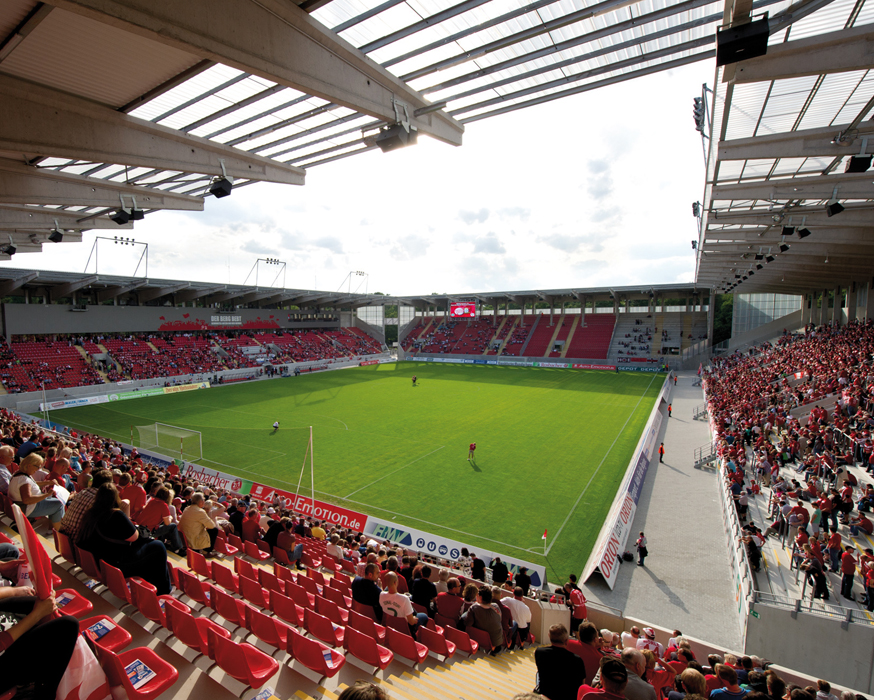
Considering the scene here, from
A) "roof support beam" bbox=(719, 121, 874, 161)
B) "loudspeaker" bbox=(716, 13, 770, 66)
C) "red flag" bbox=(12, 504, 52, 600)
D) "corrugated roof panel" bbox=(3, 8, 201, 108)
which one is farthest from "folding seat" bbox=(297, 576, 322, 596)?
"roof support beam" bbox=(719, 121, 874, 161)

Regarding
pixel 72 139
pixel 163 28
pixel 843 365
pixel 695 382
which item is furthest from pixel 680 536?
pixel 695 382

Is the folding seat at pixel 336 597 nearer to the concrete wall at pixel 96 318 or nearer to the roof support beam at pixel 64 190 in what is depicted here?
the roof support beam at pixel 64 190

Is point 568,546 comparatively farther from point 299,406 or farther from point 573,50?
point 299,406

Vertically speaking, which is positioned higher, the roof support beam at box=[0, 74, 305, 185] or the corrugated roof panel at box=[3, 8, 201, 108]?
the corrugated roof panel at box=[3, 8, 201, 108]

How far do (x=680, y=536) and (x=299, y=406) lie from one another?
85.1 feet

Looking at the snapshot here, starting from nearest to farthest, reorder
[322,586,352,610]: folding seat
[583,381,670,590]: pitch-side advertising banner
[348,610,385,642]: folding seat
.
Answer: [348,610,385,642]: folding seat
[322,586,352,610]: folding seat
[583,381,670,590]: pitch-side advertising banner

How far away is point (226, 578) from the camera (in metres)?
6.39

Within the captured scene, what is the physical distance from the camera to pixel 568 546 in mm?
13352

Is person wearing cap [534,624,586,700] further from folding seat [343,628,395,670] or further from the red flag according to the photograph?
the red flag

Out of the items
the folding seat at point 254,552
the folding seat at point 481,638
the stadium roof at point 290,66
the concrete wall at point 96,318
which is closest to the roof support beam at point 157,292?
the concrete wall at point 96,318

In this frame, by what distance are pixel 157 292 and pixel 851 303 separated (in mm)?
61880

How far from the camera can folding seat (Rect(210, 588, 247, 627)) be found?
16.9 feet

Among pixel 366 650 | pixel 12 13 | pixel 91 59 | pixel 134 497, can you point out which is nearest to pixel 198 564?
pixel 134 497

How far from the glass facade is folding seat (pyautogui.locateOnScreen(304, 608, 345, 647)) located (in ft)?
215
